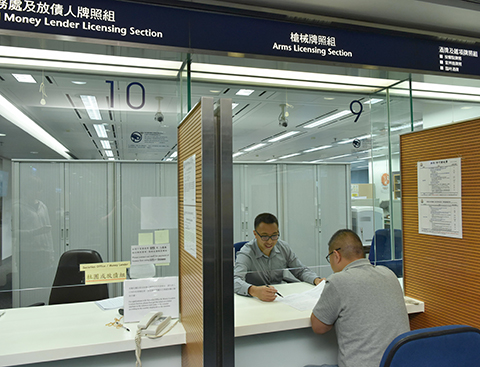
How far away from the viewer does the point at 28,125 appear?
7.35 ft

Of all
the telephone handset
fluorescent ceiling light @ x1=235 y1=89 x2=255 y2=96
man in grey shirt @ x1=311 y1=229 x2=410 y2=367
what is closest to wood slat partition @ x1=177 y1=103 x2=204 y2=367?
the telephone handset

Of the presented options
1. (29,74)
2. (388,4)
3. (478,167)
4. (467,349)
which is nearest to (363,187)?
(478,167)

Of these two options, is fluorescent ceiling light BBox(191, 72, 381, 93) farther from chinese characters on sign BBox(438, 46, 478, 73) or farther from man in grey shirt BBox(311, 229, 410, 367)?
man in grey shirt BBox(311, 229, 410, 367)

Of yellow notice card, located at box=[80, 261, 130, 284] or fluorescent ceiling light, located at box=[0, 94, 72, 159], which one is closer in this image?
yellow notice card, located at box=[80, 261, 130, 284]

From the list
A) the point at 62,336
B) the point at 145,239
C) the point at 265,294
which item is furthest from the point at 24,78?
the point at 265,294

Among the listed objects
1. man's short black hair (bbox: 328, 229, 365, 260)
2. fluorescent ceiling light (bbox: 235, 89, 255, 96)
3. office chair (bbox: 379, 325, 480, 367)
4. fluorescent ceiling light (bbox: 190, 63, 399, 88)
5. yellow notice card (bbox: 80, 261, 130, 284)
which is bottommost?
office chair (bbox: 379, 325, 480, 367)

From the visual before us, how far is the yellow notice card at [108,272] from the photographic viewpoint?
1.93m

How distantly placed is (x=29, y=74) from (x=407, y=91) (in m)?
2.75

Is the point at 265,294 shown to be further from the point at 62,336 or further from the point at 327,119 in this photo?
the point at 327,119

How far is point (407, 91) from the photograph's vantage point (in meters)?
2.74

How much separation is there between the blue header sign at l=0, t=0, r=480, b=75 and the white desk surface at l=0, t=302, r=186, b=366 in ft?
4.73

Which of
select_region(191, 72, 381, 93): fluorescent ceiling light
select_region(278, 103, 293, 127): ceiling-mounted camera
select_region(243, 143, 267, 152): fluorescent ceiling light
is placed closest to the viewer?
select_region(191, 72, 381, 93): fluorescent ceiling light

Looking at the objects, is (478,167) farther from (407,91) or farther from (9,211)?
(9,211)

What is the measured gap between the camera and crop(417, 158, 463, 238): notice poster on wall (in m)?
1.88
